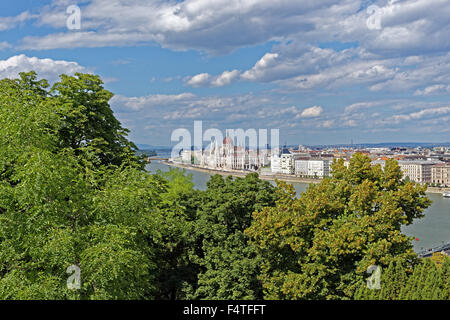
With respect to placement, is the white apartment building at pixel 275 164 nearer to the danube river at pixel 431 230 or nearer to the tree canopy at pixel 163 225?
the danube river at pixel 431 230

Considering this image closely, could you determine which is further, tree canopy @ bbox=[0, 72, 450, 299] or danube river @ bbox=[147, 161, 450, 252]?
danube river @ bbox=[147, 161, 450, 252]

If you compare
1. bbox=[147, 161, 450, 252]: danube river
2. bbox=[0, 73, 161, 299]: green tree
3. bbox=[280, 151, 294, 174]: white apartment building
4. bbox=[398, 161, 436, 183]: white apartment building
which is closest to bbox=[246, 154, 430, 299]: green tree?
bbox=[0, 73, 161, 299]: green tree

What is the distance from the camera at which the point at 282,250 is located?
7.97 m

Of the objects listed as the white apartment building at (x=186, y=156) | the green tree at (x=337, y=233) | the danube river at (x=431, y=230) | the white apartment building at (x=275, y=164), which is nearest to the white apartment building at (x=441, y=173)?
the white apartment building at (x=275, y=164)

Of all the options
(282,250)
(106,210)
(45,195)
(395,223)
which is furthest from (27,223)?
(395,223)

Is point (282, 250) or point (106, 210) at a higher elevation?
point (106, 210)

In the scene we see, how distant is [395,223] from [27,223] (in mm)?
5829

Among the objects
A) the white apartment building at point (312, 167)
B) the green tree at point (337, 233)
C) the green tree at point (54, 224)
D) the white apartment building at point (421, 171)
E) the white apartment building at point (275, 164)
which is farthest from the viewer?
the white apartment building at point (275, 164)

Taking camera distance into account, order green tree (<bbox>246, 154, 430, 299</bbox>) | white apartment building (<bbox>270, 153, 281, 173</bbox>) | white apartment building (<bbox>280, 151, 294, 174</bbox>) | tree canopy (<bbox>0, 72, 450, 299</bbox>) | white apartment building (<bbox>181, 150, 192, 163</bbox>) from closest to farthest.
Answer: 1. tree canopy (<bbox>0, 72, 450, 299</bbox>)
2. green tree (<bbox>246, 154, 430, 299</bbox>)
3. white apartment building (<bbox>270, 153, 281, 173</bbox>)
4. white apartment building (<bbox>280, 151, 294, 174</bbox>)
5. white apartment building (<bbox>181, 150, 192, 163</bbox>)

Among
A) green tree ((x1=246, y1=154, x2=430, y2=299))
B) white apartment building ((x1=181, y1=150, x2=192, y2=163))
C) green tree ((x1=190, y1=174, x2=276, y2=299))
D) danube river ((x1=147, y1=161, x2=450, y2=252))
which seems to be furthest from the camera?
white apartment building ((x1=181, y1=150, x2=192, y2=163))

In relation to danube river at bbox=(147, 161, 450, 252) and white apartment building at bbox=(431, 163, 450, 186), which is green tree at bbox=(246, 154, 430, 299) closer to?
danube river at bbox=(147, 161, 450, 252)
